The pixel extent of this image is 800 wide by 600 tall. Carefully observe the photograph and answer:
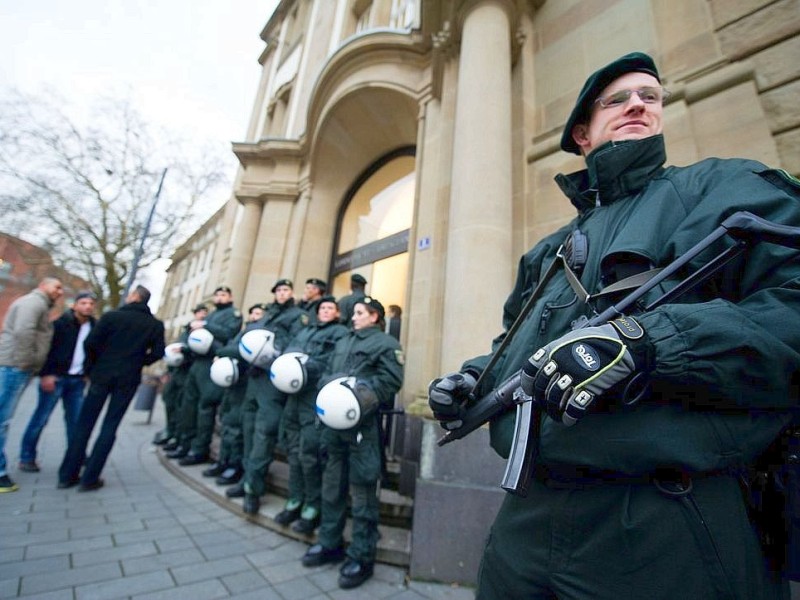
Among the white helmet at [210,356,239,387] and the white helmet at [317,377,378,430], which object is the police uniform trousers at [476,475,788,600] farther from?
the white helmet at [210,356,239,387]

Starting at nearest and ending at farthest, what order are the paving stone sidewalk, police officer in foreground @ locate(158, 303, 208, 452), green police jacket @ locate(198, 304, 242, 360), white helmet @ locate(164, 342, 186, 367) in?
the paving stone sidewalk → green police jacket @ locate(198, 304, 242, 360) → white helmet @ locate(164, 342, 186, 367) → police officer in foreground @ locate(158, 303, 208, 452)

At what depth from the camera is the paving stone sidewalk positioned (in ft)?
7.11

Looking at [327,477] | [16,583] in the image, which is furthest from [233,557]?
[16,583]

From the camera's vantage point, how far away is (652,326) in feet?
2.34

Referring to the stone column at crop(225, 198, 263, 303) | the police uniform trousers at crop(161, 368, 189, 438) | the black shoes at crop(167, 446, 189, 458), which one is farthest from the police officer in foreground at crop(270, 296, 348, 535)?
the stone column at crop(225, 198, 263, 303)

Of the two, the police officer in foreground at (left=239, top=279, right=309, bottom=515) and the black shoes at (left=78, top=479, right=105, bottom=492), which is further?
the black shoes at (left=78, top=479, right=105, bottom=492)

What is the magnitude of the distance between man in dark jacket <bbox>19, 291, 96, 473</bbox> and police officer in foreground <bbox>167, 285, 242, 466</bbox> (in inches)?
46.9

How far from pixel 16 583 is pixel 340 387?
2.18 meters

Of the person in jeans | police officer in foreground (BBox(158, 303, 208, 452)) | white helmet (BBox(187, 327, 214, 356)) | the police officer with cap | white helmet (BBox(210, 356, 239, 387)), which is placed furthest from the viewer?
police officer in foreground (BBox(158, 303, 208, 452))

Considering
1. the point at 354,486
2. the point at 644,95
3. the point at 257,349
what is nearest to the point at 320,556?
the point at 354,486

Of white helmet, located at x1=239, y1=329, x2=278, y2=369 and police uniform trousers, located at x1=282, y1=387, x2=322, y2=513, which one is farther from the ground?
white helmet, located at x1=239, y1=329, x2=278, y2=369

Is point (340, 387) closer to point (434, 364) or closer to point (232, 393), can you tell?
point (434, 364)

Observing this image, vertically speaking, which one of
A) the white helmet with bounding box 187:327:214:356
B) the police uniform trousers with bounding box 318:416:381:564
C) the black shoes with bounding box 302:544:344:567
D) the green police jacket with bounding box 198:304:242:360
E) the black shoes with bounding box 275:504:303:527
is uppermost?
the green police jacket with bounding box 198:304:242:360

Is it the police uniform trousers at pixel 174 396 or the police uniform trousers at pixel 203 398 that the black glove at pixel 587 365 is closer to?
the police uniform trousers at pixel 203 398
